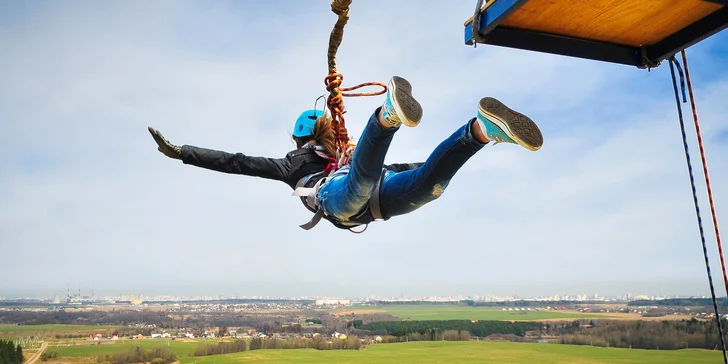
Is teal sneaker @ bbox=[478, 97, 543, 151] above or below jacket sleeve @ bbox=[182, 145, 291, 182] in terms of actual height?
below

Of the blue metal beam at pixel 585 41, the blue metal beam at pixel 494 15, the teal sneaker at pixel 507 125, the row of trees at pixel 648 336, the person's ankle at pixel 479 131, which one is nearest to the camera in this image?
the blue metal beam at pixel 494 15

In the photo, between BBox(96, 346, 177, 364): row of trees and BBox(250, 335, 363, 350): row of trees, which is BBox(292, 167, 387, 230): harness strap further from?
BBox(250, 335, 363, 350): row of trees

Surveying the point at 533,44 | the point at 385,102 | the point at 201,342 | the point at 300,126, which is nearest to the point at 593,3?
the point at 533,44

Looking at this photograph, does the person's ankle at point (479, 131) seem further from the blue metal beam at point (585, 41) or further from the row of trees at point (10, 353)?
the row of trees at point (10, 353)

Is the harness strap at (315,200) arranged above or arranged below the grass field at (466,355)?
above

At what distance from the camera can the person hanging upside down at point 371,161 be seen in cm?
251

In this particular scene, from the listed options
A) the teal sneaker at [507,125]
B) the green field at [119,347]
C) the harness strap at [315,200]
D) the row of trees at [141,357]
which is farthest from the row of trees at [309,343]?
the teal sneaker at [507,125]

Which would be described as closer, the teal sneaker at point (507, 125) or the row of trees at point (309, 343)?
the teal sneaker at point (507, 125)

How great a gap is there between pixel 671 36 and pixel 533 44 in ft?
2.37

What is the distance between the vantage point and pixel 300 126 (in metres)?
3.90

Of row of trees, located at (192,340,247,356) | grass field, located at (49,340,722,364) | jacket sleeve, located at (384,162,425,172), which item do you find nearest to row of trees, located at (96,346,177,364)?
grass field, located at (49,340,722,364)

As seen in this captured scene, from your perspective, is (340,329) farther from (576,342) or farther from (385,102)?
(385,102)

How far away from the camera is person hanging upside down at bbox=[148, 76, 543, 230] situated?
2510 mm

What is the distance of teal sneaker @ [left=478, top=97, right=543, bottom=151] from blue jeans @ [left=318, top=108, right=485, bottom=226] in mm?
144
